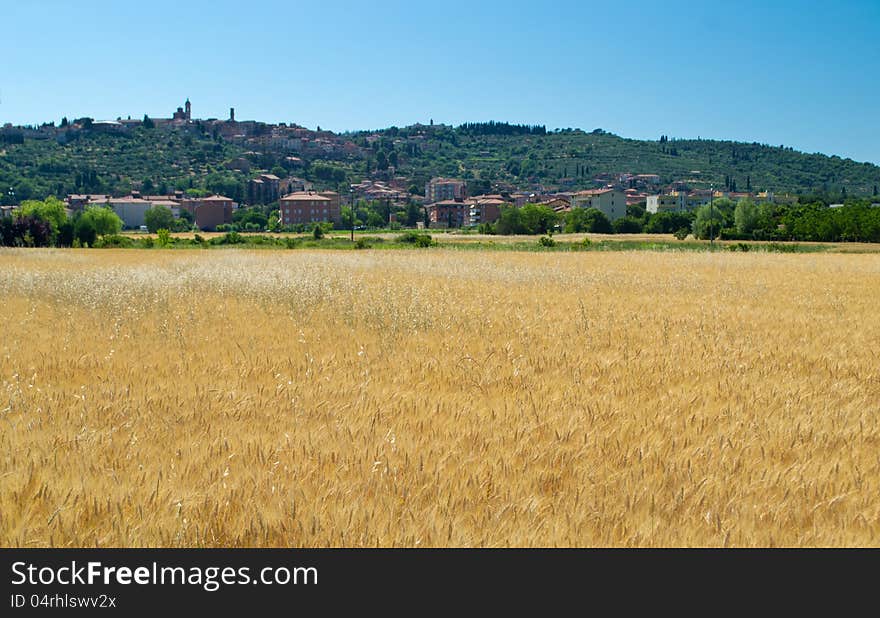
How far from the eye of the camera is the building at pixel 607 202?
16912 centimetres

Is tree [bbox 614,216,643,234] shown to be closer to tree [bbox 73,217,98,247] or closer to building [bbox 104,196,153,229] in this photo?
tree [bbox 73,217,98,247]

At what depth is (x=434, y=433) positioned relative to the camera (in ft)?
16.7

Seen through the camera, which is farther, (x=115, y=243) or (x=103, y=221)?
(x=103, y=221)

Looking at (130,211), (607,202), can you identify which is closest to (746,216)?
(607,202)

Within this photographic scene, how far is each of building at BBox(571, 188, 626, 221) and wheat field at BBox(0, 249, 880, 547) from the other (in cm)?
16340

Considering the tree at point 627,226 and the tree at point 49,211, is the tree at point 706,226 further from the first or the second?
the tree at point 49,211

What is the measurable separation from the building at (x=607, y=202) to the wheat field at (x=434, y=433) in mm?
163400

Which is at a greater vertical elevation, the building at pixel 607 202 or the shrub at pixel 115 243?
the building at pixel 607 202

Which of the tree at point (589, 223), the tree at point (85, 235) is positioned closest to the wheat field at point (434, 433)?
the tree at point (85, 235)

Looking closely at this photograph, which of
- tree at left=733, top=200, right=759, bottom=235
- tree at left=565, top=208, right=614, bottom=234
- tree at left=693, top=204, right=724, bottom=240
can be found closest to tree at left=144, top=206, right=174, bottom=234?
tree at left=565, top=208, right=614, bottom=234

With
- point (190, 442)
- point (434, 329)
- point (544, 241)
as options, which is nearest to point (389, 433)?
point (190, 442)

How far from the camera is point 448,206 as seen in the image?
197375 mm

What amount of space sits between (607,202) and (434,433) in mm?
173139

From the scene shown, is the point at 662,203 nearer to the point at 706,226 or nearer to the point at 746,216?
the point at 746,216
